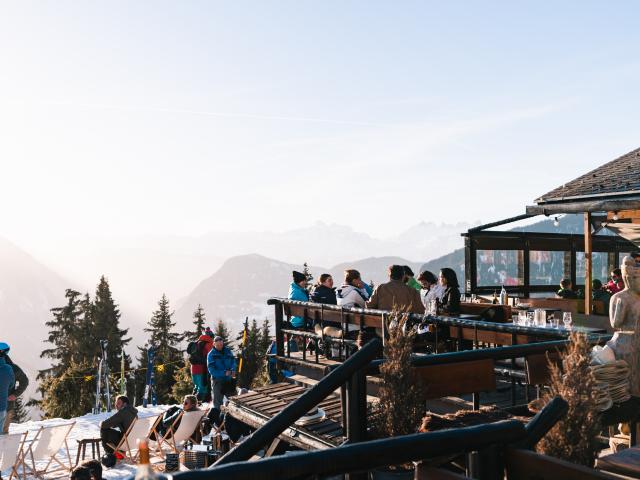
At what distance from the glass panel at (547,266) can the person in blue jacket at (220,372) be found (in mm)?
9667

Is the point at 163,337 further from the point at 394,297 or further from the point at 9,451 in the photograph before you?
the point at 394,297

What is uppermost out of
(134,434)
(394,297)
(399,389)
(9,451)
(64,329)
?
(394,297)

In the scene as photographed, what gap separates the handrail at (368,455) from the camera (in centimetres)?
175

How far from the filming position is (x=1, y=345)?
930 centimetres

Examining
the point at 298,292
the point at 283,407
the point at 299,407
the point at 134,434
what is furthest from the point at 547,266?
the point at 299,407

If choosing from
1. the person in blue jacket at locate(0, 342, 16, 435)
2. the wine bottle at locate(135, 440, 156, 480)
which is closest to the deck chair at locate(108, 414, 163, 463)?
the person in blue jacket at locate(0, 342, 16, 435)

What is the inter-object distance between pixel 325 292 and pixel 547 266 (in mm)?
11703

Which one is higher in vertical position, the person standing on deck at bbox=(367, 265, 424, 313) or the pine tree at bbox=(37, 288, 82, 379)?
the person standing on deck at bbox=(367, 265, 424, 313)

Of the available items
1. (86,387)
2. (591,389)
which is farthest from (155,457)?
(86,387)

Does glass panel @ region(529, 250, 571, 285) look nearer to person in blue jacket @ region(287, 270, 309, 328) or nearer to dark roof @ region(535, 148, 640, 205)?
Answer: dark roof @ region(535, 148, 640, 205)

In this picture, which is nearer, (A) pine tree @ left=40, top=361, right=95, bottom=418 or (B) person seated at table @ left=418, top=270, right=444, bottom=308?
(B) person seated at table @ left=418, top=270, right=444, bottom=308

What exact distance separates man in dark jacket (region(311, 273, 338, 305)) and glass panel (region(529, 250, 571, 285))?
959 centimetres

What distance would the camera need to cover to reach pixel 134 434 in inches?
416

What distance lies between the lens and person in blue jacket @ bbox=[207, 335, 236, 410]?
1179 centimetres
